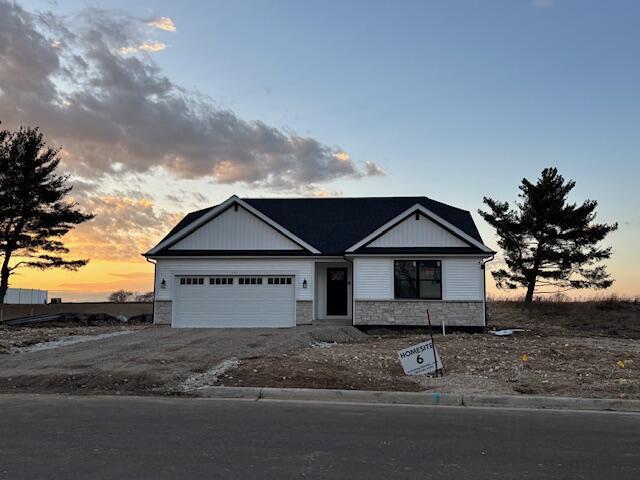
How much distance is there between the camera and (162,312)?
2356cm

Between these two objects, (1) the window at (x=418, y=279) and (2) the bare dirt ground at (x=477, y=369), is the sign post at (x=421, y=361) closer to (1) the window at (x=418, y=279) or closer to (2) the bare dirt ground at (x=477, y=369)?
(2) the bare dirt ground at (x=477, y=369)

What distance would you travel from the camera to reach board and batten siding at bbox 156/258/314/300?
2358 cm

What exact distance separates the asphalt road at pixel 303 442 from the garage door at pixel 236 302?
45.9ft

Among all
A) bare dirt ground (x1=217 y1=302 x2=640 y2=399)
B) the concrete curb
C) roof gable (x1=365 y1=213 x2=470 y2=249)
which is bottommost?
the concrete curb

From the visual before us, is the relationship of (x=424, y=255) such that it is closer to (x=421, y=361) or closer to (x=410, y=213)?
(x=410, y=213)

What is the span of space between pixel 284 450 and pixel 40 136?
117 feet

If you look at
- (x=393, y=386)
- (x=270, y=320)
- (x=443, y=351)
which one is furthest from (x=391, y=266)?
(x=393, y=386)

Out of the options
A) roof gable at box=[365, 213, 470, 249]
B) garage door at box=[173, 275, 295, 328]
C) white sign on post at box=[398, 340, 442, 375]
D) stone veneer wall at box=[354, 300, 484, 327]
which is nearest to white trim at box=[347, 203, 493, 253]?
roof gable at box=[365, 213, 470, 249]

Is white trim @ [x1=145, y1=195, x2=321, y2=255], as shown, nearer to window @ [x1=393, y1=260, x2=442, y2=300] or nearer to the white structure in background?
window @ [x1=393, y1=260, x2=442, y2=300]

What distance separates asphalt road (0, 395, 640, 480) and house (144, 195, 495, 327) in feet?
44.4

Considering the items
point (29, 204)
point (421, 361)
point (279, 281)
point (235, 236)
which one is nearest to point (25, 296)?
point (29, 204)

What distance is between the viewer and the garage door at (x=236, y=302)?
23406mm

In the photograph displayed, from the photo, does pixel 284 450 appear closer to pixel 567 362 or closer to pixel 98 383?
pixel 98 383

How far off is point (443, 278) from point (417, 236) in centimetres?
197
